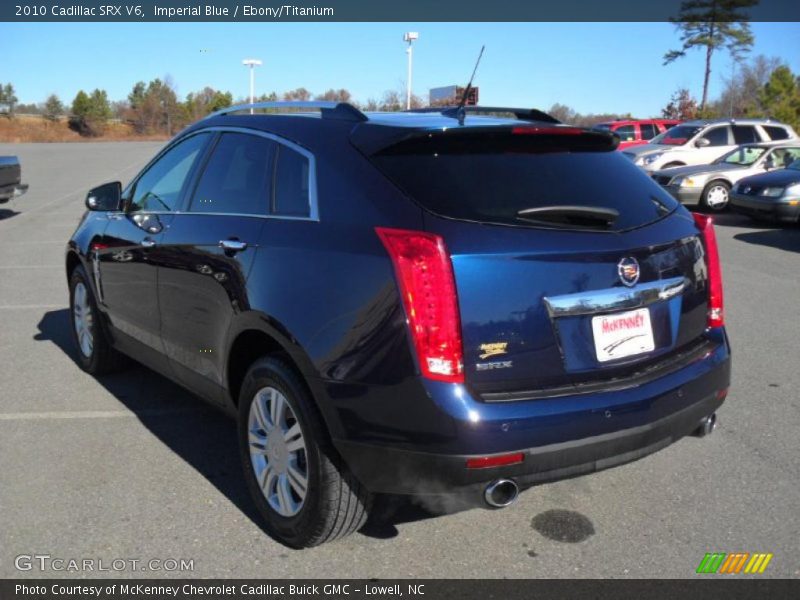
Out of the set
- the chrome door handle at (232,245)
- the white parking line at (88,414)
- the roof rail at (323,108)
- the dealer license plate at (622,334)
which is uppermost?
the roof rail at (323,108)

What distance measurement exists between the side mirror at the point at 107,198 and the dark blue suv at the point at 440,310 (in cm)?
137

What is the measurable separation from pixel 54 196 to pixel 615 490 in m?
19.5

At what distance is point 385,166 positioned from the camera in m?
2.98

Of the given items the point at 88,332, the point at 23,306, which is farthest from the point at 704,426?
the point at 23,306

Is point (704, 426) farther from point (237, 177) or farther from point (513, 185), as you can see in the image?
point (237, 177)

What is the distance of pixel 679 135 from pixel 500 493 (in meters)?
20.3

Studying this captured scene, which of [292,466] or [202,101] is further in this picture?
[202,101]

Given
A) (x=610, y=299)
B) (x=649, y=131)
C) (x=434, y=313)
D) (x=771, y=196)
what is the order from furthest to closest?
1. (x=649, y=131)
2. (x=771, y=196)
3. (x=610, y=299)
4. (x=434, y=313)

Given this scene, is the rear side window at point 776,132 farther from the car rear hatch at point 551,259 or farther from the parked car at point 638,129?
the car rear hatch at point 551,259

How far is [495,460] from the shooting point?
266cm

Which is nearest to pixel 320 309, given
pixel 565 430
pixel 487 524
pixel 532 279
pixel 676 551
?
pixel 532 279

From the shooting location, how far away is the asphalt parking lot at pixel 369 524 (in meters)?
3.14

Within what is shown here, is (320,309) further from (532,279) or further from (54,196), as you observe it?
(54,196)

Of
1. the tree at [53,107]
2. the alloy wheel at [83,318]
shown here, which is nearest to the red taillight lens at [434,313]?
the alloy wheel at [83,318]
